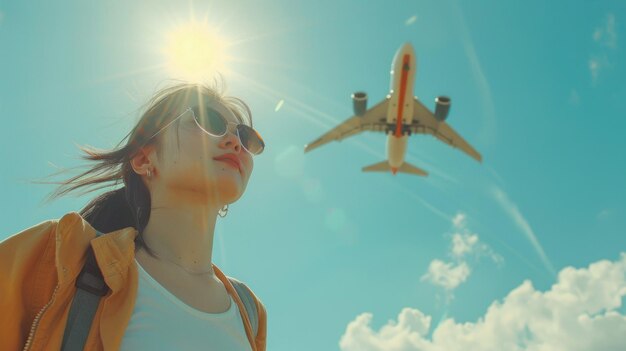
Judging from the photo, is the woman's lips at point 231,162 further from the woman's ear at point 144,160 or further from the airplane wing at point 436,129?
the airplane wing at point 436,129

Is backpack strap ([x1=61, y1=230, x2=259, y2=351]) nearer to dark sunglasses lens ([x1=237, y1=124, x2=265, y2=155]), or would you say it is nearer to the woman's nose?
the woman's nose

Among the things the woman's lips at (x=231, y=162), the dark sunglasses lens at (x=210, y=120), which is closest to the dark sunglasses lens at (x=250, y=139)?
the dark sunglasses lens at (x=210, y=120)

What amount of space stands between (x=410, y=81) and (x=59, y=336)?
29160mm

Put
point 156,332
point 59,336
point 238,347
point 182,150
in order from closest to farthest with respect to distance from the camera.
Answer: point 59,336 → point 156,332 → point 238,347 → point 182,150

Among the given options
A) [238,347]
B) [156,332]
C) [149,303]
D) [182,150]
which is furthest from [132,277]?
[182,150]

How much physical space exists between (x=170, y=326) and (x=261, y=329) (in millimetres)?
1023

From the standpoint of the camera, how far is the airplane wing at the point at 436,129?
3475cm

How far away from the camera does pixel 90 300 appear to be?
6.90 ft

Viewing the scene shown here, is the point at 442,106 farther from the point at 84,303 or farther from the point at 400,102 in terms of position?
the point at 84,303

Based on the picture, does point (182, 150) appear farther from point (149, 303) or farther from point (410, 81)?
point (410, 81)

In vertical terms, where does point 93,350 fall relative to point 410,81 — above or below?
below

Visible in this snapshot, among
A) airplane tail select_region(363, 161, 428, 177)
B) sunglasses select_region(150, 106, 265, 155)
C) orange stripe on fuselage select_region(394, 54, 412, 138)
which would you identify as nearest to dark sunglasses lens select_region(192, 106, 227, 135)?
sunglasses select_region(150, 106, 265, 155)

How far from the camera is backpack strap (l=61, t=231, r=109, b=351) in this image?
1977 mm

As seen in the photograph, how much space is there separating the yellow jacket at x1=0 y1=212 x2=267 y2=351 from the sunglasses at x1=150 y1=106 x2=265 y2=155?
3.73 feet
